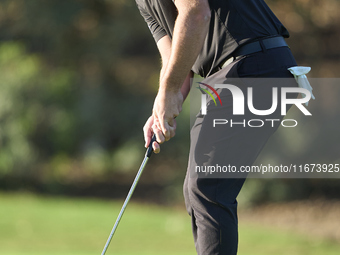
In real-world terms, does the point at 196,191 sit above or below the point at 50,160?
above

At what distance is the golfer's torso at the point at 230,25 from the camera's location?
257 cm

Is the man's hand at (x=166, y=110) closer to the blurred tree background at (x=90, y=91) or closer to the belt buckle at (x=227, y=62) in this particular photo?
the belt buckle at (x=227, y=62)

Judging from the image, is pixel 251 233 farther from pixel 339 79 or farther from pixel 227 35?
pixel 227 35

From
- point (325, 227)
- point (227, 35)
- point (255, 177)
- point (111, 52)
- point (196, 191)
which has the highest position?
point (227, 35)

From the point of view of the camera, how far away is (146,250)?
5.80 meters

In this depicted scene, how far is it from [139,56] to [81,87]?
1.21 m

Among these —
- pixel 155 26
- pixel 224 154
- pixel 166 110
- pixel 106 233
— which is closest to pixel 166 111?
pixel 166 110

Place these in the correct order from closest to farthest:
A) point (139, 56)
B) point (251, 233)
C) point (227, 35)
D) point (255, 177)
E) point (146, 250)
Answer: point (227, 35), point (146, 250), point (251, 233), point (255, 177), point (139, 56)

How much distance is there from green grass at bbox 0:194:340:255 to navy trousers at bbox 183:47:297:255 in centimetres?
318

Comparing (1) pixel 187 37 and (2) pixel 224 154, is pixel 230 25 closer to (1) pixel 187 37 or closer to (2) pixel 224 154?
(1) pixel 187 37

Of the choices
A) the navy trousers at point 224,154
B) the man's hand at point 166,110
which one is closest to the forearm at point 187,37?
the man's hand at point 166,110

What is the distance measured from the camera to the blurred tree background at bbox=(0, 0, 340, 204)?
8.42 meters

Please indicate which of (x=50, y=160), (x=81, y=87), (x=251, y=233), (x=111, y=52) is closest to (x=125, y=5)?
(x=111, y=52)

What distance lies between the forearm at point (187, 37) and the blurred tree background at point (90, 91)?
5.67m
